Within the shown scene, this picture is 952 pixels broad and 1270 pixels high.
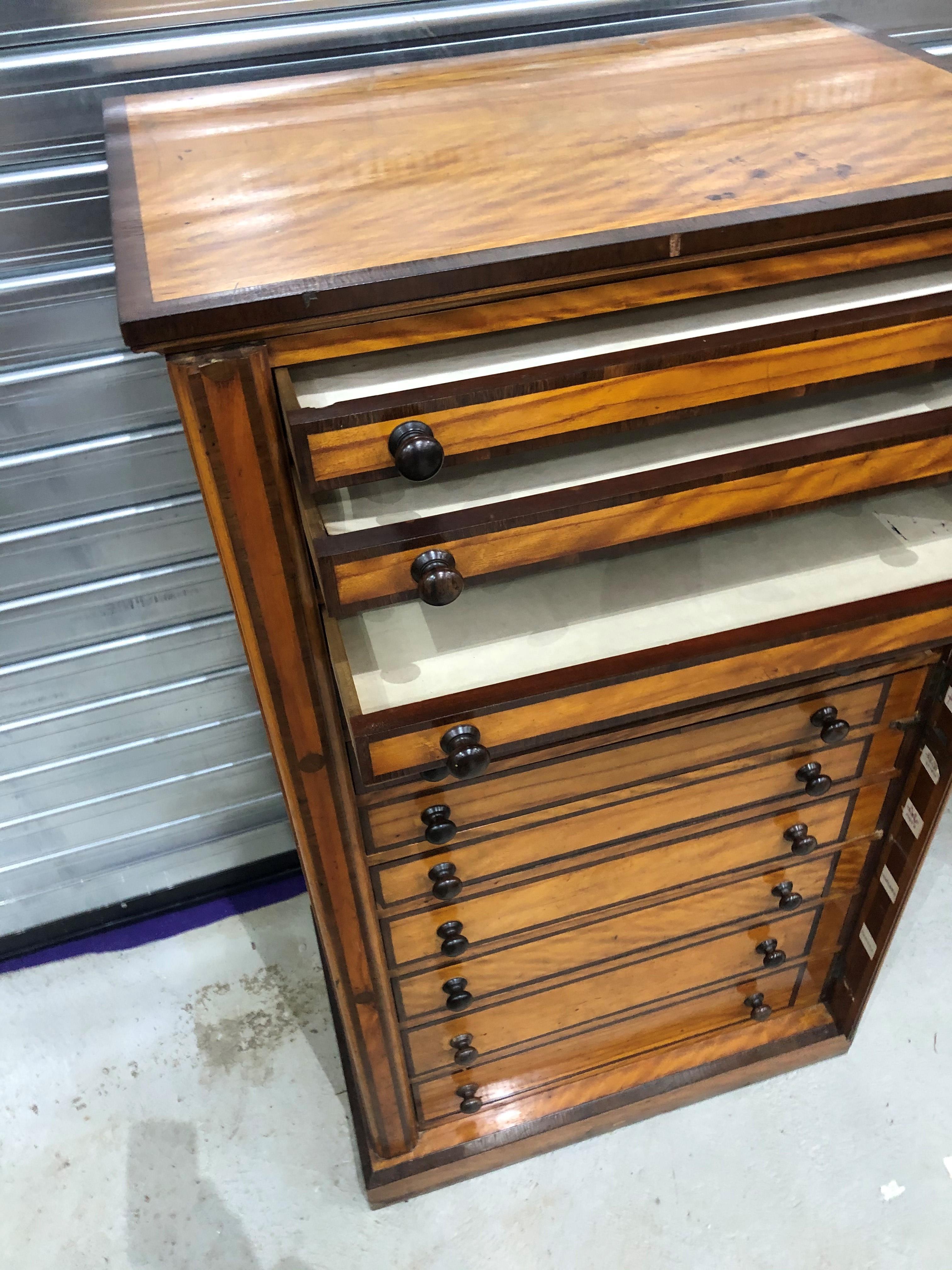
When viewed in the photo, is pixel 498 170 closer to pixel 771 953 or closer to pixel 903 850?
pixel 903 850

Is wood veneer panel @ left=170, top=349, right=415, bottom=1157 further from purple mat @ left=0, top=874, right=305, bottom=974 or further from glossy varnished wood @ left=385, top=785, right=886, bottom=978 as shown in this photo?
purple mat @ left=0, top=874, right=305, bottom=974

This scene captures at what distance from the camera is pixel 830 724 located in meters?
0.98

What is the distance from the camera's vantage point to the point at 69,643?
4.28ft

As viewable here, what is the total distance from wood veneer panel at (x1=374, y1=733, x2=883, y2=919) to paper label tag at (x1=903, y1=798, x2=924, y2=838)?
3.4 inches

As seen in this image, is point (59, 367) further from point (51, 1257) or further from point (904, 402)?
point (51, 1257)

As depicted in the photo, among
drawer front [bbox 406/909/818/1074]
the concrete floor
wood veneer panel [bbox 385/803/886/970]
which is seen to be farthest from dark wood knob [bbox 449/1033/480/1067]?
the concrete floor

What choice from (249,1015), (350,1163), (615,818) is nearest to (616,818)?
(615,818)

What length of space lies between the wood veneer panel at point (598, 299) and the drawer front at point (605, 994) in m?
0.80

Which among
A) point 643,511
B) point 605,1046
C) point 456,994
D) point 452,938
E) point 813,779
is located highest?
point 643,511

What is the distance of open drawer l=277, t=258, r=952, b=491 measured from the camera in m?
0.62

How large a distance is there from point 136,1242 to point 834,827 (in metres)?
1.04

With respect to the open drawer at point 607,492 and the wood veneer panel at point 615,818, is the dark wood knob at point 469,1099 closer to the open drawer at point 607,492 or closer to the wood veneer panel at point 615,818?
the wood veneer panel at point 615,818

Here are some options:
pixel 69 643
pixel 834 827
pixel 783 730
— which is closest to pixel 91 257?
pixel 69 643

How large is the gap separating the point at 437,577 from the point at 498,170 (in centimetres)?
33
